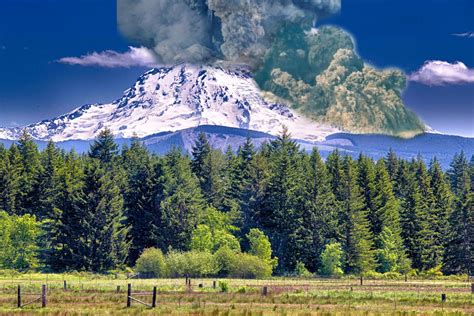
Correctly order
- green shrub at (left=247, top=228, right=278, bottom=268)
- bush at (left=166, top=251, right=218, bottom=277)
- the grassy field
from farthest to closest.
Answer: green shrub at (left=247, top=228, right=278, bottom=268) < bush at (left=166, top=251, right=218, bottom=277) < the grassy field

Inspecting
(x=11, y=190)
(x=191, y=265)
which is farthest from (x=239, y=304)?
(x=11, y=190)

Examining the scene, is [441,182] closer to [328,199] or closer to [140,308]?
[328,199]

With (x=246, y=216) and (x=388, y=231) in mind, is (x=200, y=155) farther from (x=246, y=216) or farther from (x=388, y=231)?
(x=388, y=231)

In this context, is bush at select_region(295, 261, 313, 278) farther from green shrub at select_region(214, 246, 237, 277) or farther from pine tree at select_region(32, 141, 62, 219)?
pine tree at select_region(32, 141, 62, 219)

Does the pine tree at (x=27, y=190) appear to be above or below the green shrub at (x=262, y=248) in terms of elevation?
above

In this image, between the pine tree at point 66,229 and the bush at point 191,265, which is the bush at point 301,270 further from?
the pine tree at point 66,229

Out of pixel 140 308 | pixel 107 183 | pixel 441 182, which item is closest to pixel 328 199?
pixel 441 182

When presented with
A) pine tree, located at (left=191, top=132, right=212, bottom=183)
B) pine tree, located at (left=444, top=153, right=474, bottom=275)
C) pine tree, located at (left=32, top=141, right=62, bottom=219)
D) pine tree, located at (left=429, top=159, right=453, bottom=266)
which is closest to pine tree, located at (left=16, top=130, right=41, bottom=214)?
pine tree, located at (left=32, top=141, right=62, bottom=219)

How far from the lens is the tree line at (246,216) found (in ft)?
335

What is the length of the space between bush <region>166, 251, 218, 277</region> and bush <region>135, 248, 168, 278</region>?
0.95m

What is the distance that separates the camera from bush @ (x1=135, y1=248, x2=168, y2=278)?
9156cm

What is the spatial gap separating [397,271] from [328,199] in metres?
14.1

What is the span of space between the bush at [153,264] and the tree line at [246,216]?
1940 millimetres

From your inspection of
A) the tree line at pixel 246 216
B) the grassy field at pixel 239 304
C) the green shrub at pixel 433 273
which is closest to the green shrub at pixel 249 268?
the tree line at pixel 246 216
